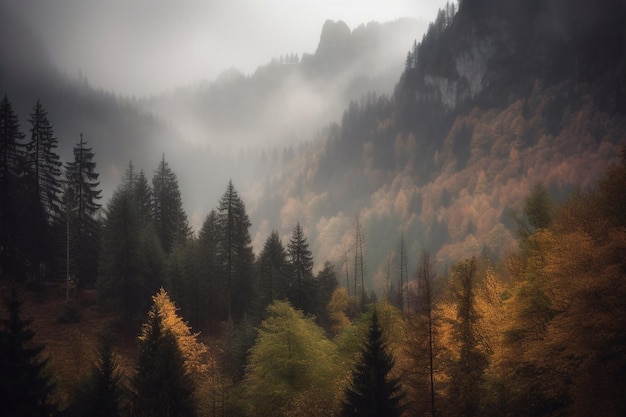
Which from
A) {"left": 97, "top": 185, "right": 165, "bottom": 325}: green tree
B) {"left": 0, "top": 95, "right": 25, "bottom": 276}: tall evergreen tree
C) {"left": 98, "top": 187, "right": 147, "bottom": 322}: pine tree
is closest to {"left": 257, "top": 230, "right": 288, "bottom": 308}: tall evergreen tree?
{"left": 97, "top": 185, "right": 165, "bottom": 325}: green tree

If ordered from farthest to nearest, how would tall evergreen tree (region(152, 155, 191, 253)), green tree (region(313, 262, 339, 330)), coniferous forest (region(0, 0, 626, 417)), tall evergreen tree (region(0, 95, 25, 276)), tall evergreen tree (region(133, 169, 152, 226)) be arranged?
tall evergreen tree (region(152, 155, 191, 253))
tall evergreen tree (region(133, 169, 152, 226))
green tree (region(313, 262, 339, 330))
tall evergreen tree (region(0, 95, 25, 276))
coniferous forest (region(0, 0, 626, 417))

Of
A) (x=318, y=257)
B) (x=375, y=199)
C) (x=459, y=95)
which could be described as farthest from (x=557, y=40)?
(x=318, y=257)

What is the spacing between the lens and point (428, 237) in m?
116

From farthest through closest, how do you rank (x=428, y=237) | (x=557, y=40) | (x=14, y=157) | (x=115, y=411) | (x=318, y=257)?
(x=557, y=40) → (x=318, y=257) → (x=428, y=237) → (x=14, y=157) → (x=115, y=411)

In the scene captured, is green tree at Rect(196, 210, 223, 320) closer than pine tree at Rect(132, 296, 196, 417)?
No

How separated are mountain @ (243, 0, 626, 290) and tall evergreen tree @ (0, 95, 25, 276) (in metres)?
79.2

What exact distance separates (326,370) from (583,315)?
17.5 m

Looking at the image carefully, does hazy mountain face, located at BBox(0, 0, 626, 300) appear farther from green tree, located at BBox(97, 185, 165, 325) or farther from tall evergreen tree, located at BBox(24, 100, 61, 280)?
tall evergreen tree, located at BBox(24, 100, 61, 280)

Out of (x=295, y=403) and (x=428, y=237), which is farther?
(x=428, y=237)

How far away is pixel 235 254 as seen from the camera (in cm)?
4725

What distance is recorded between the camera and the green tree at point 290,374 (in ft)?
82.6

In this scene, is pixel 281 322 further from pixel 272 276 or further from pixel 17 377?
pixel 17 377

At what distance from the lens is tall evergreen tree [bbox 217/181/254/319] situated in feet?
151

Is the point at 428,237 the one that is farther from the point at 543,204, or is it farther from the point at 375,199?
the point at 543,204
